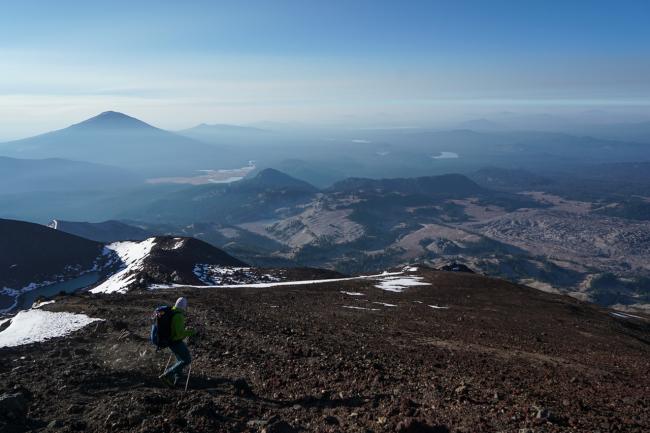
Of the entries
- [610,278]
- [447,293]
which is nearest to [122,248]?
[447,293]

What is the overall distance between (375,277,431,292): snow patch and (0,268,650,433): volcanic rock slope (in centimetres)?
995

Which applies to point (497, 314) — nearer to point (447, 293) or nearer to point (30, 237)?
point (447, 293)

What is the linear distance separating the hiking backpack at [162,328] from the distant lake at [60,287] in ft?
201

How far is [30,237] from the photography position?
281 ft

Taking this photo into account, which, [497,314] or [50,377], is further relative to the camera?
[497,314]

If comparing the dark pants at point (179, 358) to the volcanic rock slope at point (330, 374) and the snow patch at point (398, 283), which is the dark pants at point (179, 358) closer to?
the volcanic rock slope at point (330, 374)

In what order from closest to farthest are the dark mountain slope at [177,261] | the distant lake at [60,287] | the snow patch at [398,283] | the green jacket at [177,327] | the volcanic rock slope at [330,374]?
the volcanic rock slope at [330,374], the green jacket at [177,327], the snow patch at [398,283], the dark mountain slope at [177,261], the distant lake at [60,287]

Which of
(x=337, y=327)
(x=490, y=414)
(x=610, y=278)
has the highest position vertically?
(x=490, y=414)

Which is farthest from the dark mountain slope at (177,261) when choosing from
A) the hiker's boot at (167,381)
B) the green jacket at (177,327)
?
the green jacket at (177,327)

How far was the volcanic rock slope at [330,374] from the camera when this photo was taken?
28.5 ft

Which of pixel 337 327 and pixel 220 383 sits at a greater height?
Result: pixel 220 383

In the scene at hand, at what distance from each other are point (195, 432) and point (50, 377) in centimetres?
612

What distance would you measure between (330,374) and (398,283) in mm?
27820

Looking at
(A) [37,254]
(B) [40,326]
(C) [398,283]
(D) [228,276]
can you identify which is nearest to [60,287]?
(A) [37,254]
